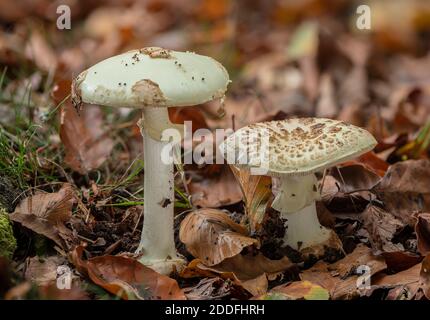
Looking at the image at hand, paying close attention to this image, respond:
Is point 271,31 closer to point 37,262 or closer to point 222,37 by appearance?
point 222,37

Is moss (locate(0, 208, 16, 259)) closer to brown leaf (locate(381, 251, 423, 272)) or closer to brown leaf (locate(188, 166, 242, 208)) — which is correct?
brown leaf (locate(188, 166, 242, 208))

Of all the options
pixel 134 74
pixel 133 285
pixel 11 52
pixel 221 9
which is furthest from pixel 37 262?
pixel 221 9

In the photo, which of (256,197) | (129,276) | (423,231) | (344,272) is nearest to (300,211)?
(256,197)

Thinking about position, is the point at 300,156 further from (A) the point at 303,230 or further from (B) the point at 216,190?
(B) the point at 216,190

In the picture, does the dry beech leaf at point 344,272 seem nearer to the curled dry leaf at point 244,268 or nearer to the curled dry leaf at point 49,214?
the curled dry leaf at point 244,268

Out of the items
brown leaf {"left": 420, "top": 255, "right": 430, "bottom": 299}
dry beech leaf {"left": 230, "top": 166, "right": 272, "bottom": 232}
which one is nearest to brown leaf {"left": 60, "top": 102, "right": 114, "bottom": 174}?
dry beech leaf {"left": 230, "top": 166, "right": 272, "bottom": 232}

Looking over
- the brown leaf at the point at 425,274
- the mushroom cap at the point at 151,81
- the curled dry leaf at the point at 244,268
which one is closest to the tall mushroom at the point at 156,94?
the mushroom cap at the point at 151,81
